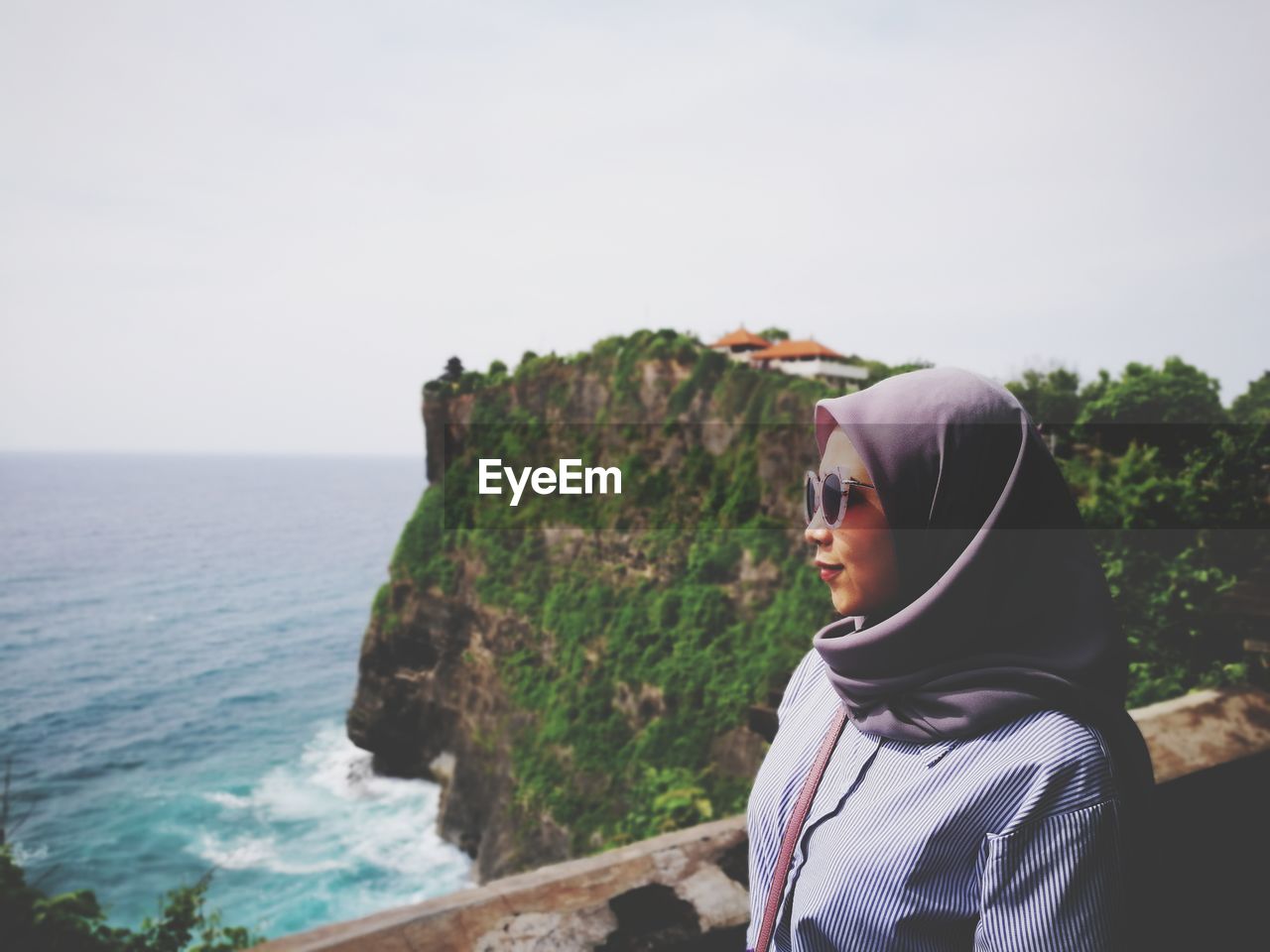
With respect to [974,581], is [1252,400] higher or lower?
higher

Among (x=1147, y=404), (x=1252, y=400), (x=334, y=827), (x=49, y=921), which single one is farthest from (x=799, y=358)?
(x=334, y=827)

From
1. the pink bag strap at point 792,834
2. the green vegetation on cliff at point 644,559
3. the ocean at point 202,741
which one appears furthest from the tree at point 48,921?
the green vegetation on cliff at point 644,559

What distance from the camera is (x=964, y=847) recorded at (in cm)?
117

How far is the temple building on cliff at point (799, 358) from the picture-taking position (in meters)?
23.4

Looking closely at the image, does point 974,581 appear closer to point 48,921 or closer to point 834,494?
point 834,494

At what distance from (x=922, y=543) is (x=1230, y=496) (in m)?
6.55

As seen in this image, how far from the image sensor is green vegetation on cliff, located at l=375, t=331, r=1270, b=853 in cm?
2095

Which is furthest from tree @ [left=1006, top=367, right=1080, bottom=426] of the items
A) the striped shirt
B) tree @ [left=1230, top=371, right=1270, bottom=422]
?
the striped shirt

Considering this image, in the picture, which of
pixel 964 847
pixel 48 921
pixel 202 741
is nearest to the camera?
pixel 964 847

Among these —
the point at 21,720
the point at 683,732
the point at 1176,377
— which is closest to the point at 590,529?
the point at 683,732

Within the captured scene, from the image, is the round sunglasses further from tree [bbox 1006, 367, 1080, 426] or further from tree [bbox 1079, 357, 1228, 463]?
tree [bbox 1006, 367, 1080, 426]

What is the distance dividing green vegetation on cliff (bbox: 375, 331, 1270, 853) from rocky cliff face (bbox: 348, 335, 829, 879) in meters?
0.07

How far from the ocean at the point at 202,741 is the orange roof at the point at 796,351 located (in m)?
22.1

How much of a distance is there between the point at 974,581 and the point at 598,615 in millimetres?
25256
